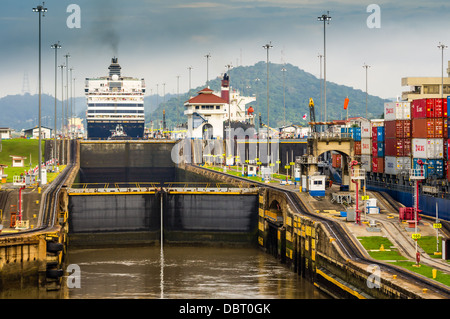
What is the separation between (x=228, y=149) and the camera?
167 meters

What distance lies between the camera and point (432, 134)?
79938mm

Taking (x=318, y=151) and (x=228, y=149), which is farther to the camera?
(x=228, y=149)

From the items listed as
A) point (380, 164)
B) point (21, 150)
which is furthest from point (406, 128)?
point (21, 150)

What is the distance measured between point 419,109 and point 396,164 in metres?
8.60

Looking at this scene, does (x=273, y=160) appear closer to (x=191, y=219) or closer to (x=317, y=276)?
(x=191, y=219)

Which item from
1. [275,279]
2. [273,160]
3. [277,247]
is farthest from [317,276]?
[273,160]

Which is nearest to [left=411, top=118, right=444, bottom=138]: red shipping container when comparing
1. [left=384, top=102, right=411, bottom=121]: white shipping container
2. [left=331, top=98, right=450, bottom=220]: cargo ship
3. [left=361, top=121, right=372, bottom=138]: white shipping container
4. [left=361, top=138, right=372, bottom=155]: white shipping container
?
[left=331, top=98, right=450, bottom=220]: cargo ship

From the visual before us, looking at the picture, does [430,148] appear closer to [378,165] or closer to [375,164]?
[378,165]

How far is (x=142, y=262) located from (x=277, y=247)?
14884 millimetres

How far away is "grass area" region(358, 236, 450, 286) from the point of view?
4944cm

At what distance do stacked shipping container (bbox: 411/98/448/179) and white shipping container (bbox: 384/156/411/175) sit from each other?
343cm

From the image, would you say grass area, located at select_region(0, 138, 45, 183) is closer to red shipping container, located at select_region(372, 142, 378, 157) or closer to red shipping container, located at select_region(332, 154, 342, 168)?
red shipping container, located at select_region(332, 154, 342, 168)

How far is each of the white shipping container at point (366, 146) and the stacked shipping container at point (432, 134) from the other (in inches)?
679

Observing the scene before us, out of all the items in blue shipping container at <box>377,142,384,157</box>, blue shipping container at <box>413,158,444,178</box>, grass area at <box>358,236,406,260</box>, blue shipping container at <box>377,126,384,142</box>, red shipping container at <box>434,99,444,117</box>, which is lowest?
grass area at <box>358,236,406,260</box>
